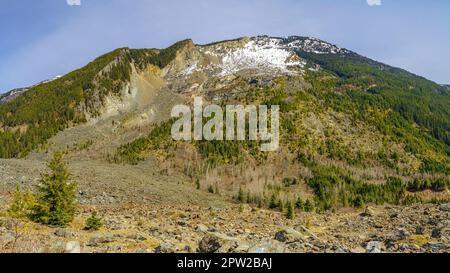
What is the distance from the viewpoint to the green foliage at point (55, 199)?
1006 inches

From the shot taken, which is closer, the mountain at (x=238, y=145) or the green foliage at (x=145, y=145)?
the green foliage at (x=145, y=145)

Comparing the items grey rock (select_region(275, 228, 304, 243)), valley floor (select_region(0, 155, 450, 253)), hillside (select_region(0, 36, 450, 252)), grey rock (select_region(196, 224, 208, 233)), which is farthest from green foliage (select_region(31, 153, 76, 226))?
hillside (select_region(0, 36, 450, 252))

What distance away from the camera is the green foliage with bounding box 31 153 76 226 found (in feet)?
83.8

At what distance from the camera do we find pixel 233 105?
180 meters

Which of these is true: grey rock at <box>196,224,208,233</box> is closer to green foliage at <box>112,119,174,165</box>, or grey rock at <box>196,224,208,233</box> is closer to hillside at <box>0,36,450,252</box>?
hillside at <box>0,36,450,252</box>

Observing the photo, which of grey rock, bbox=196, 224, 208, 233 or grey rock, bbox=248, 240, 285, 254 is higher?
grey rock, bbox=248, 240, 285, 254

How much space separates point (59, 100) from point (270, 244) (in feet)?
565

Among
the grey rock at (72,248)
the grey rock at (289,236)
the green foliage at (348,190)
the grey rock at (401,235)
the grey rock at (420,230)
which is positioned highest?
the grey rock at (72,248)

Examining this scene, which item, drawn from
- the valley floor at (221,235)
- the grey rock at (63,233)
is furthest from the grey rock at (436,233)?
the grey rock at (63,233)

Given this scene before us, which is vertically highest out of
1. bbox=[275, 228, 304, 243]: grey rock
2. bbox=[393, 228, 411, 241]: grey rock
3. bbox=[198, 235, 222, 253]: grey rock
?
bbox=[198, 235, 222, 253]: grey rock

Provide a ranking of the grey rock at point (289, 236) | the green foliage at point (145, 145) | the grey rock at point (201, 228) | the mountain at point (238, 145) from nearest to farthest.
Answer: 1. the grey rock at point (289, 236)
2. the grey rock at point (201, 228)
3. the green foliage at point (145, 145)
4. the mountain at point (238, 145)

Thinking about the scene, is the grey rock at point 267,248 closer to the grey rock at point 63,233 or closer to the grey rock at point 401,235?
the grey rock at point 401,235

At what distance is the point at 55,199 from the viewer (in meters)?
26.9

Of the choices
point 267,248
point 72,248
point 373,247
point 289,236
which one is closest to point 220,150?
point 289,236
